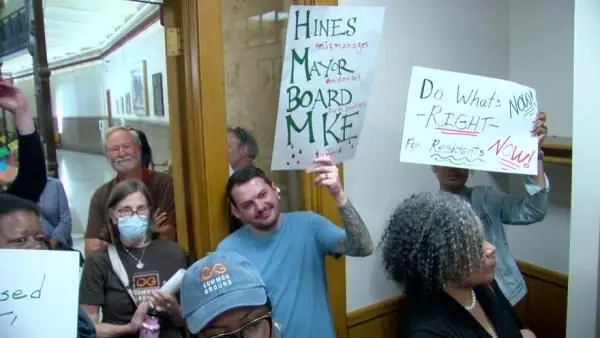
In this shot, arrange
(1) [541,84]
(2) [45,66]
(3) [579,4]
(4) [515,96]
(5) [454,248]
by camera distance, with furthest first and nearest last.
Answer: (2) [45,66], (1) [541,84], (4) [515,96], (3) [579,4], (5) [454,248]

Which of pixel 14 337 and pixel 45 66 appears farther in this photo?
pixel 45 66

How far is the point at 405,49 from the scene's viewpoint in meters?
2.15

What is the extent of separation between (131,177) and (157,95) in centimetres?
352

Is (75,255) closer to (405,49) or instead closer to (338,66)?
(338,66)

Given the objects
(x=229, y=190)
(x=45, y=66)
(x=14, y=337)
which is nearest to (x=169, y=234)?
(x=229, y=190)

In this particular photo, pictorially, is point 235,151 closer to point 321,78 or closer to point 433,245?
point 321,78

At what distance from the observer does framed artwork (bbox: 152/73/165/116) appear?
5.33 metres

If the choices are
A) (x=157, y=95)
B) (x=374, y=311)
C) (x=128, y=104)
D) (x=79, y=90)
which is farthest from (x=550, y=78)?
(x=79, y=90)

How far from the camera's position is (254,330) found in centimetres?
83

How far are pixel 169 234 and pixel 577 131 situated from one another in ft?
5.12

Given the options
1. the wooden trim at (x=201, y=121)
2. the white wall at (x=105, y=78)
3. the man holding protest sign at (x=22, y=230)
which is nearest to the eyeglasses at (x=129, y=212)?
the wooden trim at (x=201, y=121)

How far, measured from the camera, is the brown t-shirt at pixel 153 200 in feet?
6.82

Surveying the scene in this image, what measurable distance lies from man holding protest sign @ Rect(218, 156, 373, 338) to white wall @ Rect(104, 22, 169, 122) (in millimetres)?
3114

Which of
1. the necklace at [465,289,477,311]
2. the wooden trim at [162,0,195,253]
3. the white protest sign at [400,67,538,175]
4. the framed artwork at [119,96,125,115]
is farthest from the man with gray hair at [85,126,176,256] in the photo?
the framed artwork at [119,96,125,115]
